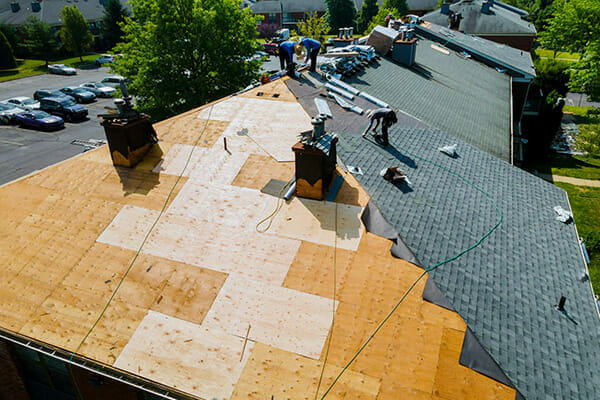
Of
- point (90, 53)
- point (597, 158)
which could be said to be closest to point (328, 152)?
point (597, 158)

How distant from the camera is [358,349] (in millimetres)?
9086

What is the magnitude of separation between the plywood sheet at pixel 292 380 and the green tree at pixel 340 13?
287 feet

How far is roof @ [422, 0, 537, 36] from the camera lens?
53750 millimetres

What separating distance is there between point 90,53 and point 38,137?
146 ft

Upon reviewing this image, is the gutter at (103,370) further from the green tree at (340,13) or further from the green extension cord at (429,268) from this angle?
the green tree at (340,13)

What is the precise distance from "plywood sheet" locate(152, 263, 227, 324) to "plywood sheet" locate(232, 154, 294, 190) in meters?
3.81

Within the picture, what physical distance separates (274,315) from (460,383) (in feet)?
14.2

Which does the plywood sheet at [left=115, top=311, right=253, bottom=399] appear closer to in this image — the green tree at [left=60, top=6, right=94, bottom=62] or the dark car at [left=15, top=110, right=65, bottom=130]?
the dark car at [left=15, top=110, right=65, bottom=130]

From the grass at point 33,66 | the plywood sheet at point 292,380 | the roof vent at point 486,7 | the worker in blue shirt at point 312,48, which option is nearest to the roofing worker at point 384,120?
the worker in blue shirt at point 312,48

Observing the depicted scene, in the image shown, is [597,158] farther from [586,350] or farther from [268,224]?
[268,224]

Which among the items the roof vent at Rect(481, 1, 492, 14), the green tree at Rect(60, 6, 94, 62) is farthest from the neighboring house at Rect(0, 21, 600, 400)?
the green tree at Rect(60, 6, 94, 62)

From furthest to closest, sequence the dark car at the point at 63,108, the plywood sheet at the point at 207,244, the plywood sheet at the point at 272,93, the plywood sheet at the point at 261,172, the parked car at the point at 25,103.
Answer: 1. the parked car at the point at 25,103
2. the dark car at the point at 63,108
3. the plywood sheet at the point at 272,93
4. the plywood sheet at the point at 261,172
5. the plywood sheet at the point at 207,244

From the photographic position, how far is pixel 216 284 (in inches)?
424

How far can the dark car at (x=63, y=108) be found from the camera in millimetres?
44031
